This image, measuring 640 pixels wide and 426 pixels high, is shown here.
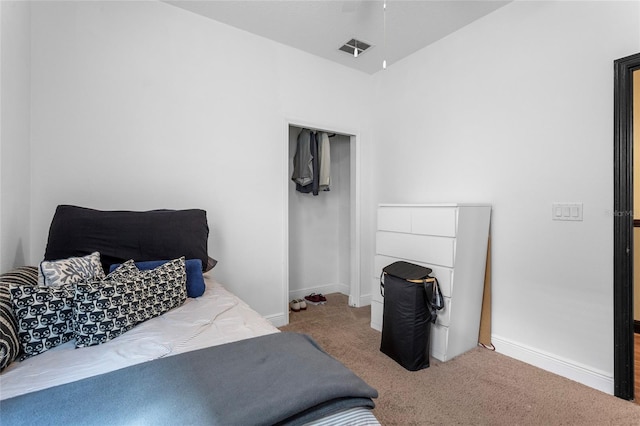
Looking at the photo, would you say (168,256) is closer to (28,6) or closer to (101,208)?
(101,208)

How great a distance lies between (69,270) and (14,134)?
32.8 inches

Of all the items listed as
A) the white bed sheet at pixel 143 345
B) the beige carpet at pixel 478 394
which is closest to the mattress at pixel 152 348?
the white bed sheet at pixel 143 345

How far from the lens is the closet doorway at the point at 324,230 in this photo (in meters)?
3.58

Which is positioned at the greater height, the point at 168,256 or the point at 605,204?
the point at 605,204

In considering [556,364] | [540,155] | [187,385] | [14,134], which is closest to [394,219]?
[540,155]

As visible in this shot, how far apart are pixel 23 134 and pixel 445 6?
2.89 meters

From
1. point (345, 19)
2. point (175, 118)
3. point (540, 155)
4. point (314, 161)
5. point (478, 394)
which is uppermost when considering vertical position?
point (345, 19)

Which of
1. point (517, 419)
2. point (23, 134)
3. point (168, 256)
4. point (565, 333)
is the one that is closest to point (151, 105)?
Answer: point (23, 134)

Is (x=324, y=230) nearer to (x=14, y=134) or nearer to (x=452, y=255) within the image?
(x=452, y=255)

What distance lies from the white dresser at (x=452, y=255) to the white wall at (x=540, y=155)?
184 millimetres

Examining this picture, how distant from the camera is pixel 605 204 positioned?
1752 millimetres

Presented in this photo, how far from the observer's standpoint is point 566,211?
1.91 m

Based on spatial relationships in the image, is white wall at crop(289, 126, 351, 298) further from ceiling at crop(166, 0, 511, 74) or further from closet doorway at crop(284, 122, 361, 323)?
ceiling at crop(166, 0, 511, 74)

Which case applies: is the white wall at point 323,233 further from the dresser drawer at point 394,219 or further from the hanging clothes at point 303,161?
the dresser drawer at point 394,219
